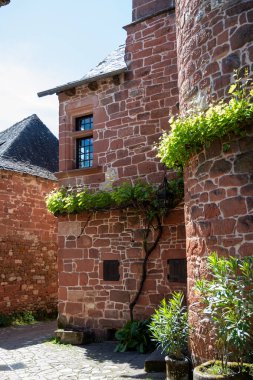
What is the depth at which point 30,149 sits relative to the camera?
1439cm

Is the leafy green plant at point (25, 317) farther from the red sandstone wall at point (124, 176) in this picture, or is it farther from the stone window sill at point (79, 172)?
the stone window sill at point (79, 172)

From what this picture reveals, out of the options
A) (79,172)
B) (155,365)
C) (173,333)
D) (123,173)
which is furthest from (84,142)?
(173,333)

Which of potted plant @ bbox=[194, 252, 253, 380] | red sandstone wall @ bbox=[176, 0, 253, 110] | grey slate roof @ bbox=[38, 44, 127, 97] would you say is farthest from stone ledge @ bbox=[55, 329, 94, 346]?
grey slate roof @ bbox=[38, 44, 127, 97]

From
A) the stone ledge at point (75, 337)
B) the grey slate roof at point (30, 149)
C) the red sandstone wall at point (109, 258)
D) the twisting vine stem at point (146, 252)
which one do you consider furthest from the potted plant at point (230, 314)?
the grey slate roof at point (30, 149)

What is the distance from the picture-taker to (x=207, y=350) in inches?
186

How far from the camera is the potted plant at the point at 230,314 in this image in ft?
12.7

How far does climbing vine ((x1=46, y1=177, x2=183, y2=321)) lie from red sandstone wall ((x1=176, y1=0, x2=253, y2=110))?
7.46 feet

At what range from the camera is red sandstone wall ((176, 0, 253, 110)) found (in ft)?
15.7

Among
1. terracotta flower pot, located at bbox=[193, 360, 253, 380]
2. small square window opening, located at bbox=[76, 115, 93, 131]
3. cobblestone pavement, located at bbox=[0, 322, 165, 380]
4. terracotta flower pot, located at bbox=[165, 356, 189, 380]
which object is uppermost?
small square window opening, located at bbox=[76, 115, 93, 131]

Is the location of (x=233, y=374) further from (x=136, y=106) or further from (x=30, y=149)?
(x=30, y=149)

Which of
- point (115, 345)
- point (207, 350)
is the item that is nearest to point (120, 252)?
point (115, 345)

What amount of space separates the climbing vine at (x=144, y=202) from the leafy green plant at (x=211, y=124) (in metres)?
2.33

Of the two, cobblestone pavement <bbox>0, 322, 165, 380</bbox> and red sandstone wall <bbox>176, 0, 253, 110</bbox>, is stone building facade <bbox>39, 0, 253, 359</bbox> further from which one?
cobblestone pavement <bbox>0, 322, 165, 380</bbox>

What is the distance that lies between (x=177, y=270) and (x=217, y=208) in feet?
10.2
